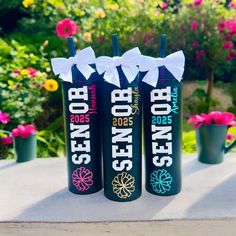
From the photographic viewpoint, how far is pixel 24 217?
831 mm

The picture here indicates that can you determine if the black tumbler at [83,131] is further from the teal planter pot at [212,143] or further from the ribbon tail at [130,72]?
the teal planter pot at [212,143]

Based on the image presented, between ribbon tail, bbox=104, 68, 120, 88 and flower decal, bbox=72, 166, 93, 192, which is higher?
ribbon tail, bbox=104, 68, 120, 88

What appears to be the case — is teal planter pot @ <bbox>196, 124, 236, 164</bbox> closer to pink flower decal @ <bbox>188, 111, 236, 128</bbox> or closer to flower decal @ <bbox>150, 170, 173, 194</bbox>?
pink flower decal @ <bbox>188, 111, 236, 128</bbox>

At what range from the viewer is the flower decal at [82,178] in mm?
901

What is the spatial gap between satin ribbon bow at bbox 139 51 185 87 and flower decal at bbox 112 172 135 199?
0.22m

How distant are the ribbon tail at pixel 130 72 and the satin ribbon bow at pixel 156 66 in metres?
0.02

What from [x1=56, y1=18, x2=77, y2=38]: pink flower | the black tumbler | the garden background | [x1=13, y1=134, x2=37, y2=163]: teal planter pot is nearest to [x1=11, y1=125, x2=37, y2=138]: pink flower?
[x1=13, y1=134, x2=37, y2=163]: teal planter pot

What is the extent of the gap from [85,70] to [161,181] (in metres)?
0.32

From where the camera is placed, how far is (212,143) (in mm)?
1124

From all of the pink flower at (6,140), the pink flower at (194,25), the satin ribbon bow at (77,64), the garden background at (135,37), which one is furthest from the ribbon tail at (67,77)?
the pink flower at (194,25)

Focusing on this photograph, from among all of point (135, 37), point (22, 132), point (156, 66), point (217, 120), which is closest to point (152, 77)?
point (156, 66)

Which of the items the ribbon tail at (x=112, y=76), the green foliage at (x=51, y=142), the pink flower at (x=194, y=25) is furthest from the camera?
the pink flower at (x=194, y=25)

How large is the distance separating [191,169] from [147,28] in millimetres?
1642

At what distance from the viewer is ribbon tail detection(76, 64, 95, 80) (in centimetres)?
84
